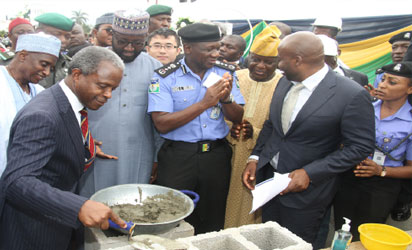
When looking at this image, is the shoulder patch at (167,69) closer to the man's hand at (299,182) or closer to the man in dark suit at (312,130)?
the man in dark suit at (312,130)

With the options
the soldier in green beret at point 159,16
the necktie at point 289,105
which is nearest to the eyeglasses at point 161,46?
the soldier in green beret at point 159,16

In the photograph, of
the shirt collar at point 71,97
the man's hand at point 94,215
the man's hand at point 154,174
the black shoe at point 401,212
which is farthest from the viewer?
the man's hand at point 154,174

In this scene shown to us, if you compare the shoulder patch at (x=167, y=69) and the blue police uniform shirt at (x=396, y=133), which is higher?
the shoulder patch at (x=167, y=69)

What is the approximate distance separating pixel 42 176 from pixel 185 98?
4.20 feet

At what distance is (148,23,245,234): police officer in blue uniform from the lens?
2.51 metres

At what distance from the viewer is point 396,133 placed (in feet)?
8.67

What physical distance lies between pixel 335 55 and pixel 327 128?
1.45m

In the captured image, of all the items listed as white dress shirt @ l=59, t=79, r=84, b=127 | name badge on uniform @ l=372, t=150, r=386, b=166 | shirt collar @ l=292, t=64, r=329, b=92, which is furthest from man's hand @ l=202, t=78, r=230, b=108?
name badge on uniform @ l=372, t=150, r=386, b=166

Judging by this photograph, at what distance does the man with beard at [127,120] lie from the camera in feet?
8.34

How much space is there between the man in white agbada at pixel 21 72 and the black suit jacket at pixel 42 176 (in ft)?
2.36

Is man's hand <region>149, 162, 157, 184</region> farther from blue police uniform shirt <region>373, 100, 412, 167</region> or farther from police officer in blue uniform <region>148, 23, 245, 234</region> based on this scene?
blue police uniform shirt <region>373, 100, 412, 167</region>

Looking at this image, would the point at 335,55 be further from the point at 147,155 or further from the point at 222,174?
the point at 147,155

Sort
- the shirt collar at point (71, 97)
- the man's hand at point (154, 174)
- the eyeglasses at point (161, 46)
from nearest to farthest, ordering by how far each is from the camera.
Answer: the shirt collar at point (71, 97)
the man's hand at point (154, 174)
the eyeglasses at point (161, 46)

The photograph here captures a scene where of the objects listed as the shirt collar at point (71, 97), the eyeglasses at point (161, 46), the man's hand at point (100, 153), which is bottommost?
the man's hand at point (100, 153)
